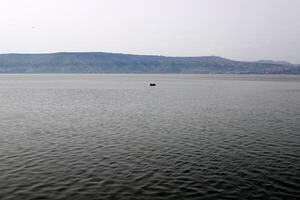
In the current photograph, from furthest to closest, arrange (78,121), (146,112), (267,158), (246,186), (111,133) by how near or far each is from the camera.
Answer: (146,112)
(78,121)
(111,133)
(267,158)
(246,186)

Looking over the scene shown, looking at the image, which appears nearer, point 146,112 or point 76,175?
point 76,175

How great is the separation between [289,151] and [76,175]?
84.3 feet

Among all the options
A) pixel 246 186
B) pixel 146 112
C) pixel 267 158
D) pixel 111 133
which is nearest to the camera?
pixel 246 186

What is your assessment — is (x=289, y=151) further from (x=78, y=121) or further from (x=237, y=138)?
(x=78, y=121)

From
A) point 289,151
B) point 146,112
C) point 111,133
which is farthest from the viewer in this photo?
point 146,112

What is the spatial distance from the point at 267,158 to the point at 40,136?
32229mm

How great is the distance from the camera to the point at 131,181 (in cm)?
2955

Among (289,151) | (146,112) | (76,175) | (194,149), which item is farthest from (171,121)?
(76,175)

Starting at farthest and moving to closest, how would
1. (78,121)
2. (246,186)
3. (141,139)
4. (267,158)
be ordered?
(78,121)
(141,139)
(267,158)
(246,186)

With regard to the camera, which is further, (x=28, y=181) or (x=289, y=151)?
(x=289, y=151)

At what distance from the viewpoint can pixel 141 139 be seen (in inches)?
1859

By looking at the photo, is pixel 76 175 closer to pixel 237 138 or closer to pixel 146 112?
pixel 237 138

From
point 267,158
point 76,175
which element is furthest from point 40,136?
point 267,158

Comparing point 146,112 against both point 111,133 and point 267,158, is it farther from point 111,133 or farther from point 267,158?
point 267,158
